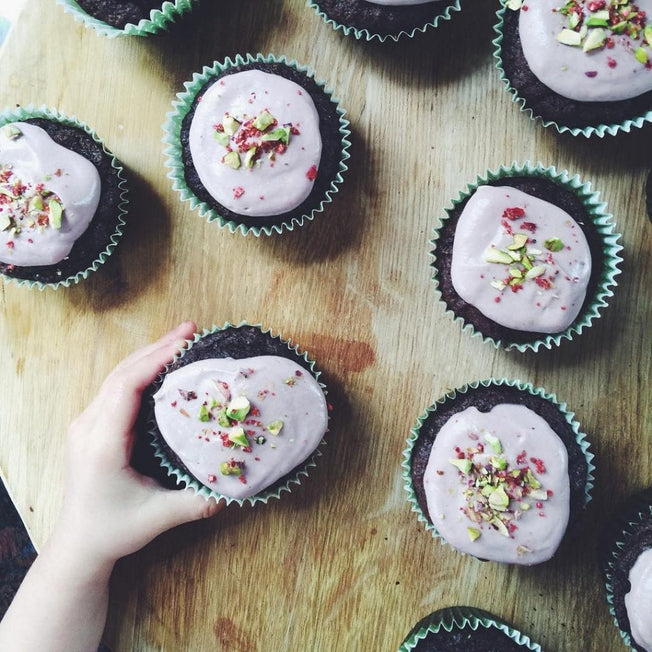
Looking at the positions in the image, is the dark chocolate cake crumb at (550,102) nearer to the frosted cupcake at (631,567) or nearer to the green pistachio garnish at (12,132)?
the frosted cupcake at (631,567)

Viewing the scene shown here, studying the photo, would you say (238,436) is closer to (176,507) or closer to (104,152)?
(176,507)

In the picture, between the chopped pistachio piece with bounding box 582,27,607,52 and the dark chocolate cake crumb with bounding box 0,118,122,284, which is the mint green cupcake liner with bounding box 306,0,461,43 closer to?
the chopped pistachio piece with bounding box 582,27,607,52

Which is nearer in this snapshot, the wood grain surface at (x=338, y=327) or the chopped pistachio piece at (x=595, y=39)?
the chopped pistachio piece at (x=595, y=39)

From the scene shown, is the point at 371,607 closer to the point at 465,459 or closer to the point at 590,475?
the point at 465,459

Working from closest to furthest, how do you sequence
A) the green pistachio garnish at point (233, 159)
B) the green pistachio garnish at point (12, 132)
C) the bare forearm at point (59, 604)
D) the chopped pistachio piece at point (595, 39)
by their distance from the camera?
the chopped pistachio piece at point (595, 39) → the green pistachio garnish at point (233, 159) → the green pistachio garnish at point (12, 132) → the bare forearm at point (59, 604)

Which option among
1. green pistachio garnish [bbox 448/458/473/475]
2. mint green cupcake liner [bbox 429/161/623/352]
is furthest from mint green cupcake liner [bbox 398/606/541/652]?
mint green cupcake liner [bbox 429/161/623/352]

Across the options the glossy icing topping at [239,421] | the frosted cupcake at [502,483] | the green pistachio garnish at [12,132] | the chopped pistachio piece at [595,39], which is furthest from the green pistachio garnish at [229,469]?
the chopped pistachio piece at [595,39]

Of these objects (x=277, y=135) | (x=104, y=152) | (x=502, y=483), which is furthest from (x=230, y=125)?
(x=502, y=483)
